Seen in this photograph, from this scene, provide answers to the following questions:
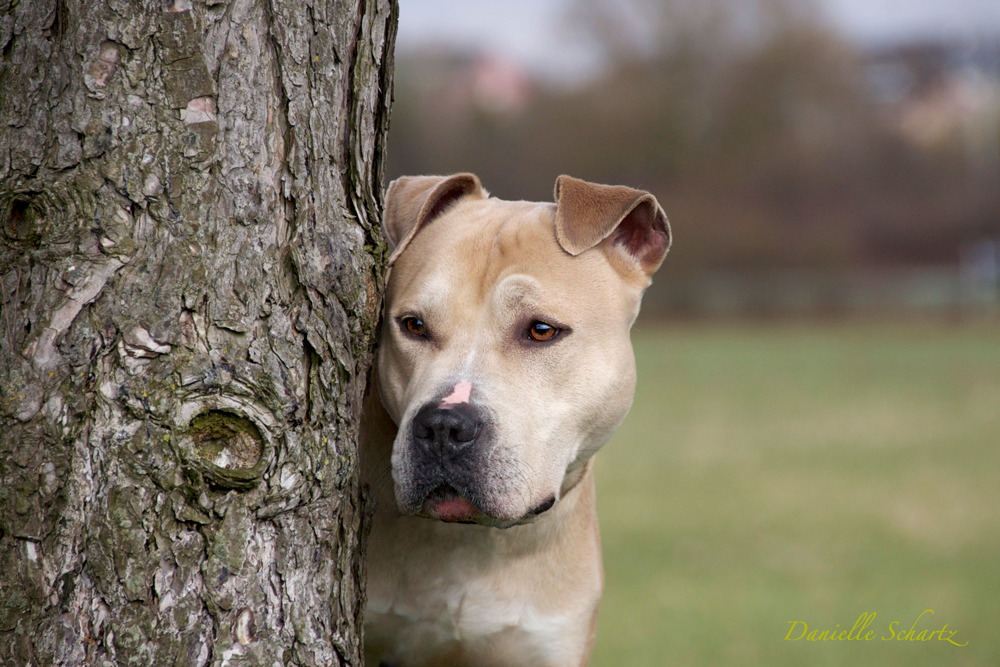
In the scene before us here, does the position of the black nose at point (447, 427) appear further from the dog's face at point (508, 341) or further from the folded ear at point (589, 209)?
the folded ear at point (589, 209)

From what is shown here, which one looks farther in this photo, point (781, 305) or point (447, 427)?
point (781, 305)

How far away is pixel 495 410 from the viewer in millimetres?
2711

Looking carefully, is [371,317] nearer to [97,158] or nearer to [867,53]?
[97,158]

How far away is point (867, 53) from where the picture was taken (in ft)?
200

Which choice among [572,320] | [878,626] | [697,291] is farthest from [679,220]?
[572,320]

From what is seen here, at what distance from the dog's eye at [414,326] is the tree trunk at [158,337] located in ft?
2.03

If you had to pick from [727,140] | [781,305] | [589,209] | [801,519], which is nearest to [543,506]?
[589,209]

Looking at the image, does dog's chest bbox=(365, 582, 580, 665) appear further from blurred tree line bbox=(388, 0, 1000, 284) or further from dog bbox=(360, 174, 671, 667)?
blurred tree line bbox=(388, 0, 1000, 284)

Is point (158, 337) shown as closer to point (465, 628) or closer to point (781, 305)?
point (465, 628)

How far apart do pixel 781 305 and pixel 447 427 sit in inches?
1770

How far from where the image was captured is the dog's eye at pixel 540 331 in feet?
9.66

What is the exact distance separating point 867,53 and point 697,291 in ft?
82.0

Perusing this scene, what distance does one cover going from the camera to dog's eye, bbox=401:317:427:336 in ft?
9.66
